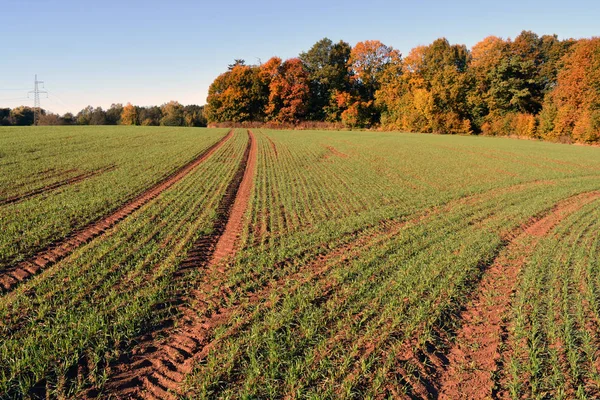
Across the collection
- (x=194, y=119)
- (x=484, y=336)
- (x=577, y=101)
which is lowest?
(x=484, y=336)

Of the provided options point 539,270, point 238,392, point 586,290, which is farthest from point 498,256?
point 238,392

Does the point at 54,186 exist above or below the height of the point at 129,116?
below

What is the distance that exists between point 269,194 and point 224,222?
4165 millimetres

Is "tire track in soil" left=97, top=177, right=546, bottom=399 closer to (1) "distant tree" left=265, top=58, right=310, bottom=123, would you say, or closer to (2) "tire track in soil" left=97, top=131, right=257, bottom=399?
(2) "tire track in soil" left=97, top=131, right=257, bottom=399

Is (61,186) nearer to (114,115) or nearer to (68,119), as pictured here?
(68,119)

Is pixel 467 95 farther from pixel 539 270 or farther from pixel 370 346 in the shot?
pixel 370 346

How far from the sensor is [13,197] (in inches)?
478

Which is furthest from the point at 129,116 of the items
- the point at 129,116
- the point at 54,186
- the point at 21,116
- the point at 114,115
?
the point at 54,186

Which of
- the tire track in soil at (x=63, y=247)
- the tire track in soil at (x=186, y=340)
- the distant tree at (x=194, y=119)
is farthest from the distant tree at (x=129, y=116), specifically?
the tire track in soil at (x=186, y=340)

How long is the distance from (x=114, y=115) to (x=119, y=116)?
5.89 ft

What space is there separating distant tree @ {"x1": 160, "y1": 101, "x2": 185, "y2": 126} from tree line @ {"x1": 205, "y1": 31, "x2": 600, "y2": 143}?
87.5 feet

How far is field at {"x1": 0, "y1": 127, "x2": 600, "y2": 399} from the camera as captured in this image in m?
4.31

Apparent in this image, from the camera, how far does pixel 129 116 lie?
10700 centimetres

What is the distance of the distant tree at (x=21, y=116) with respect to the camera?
89.9 meters
